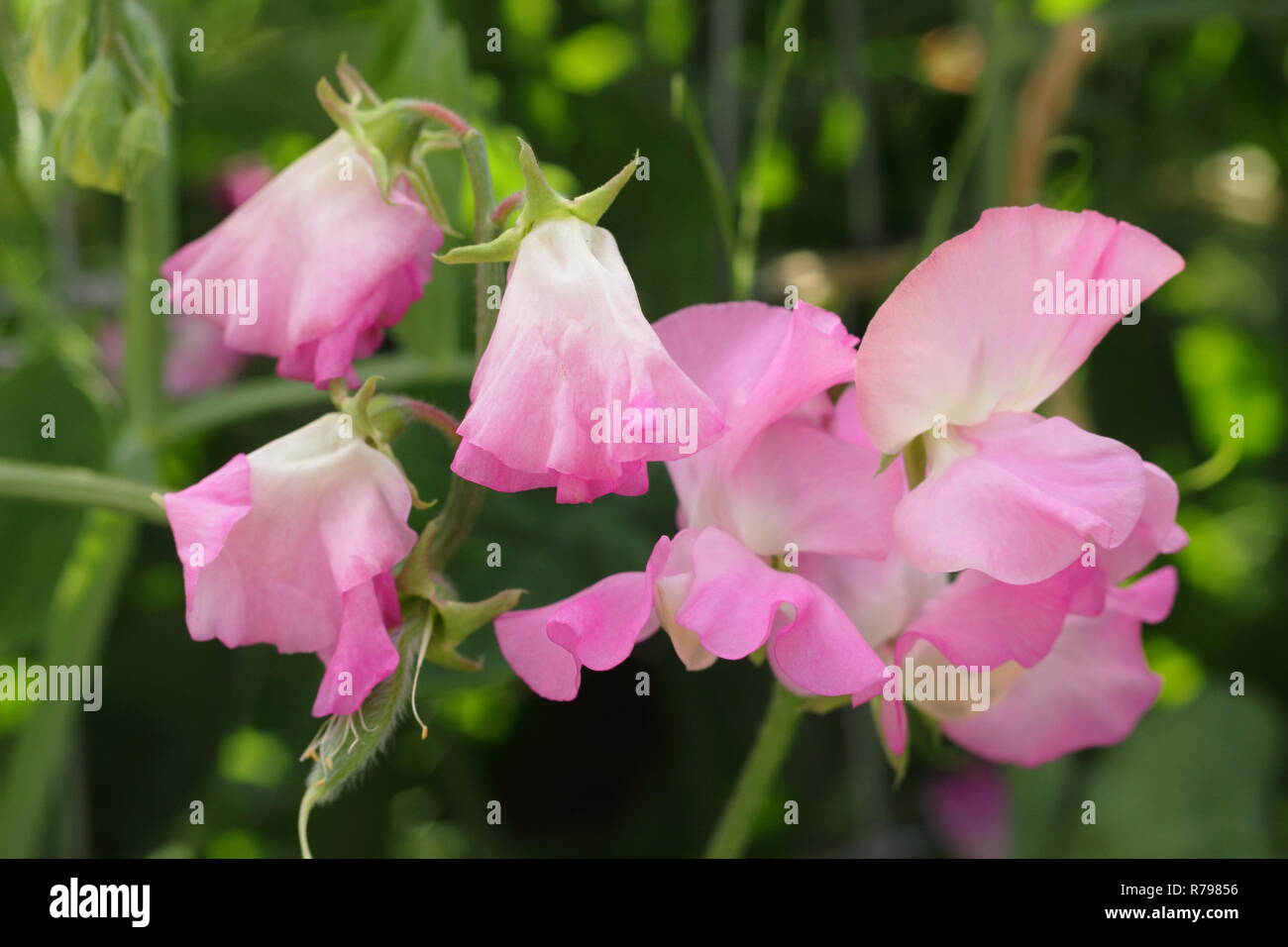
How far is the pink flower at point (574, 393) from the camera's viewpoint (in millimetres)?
339

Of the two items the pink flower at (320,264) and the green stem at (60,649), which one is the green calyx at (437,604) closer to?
the pink flower at (320,264)

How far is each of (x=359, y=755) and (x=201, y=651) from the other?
1.71ft

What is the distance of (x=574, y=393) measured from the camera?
344 millimetres

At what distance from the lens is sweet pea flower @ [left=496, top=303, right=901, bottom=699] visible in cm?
37

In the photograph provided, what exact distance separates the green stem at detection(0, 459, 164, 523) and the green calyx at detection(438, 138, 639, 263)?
7.0 inches

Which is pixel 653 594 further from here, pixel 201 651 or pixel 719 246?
pixel 201 651

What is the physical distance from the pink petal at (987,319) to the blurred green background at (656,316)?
0.63 feet

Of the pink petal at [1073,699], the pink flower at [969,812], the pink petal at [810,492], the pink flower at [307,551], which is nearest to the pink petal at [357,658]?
the pink flower at [307,551]

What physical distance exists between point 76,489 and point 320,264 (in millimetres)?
150

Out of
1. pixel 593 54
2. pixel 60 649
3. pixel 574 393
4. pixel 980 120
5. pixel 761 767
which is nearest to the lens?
pixel 574 393

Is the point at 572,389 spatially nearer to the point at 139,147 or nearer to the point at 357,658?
the point at 357,658

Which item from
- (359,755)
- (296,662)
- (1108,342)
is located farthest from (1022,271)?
(1108,342)

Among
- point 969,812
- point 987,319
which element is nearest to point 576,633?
point 987,319

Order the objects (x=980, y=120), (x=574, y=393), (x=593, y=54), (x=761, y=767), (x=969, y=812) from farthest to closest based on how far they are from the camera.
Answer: (x=969, y=812)
(x=593, y=54)
(x=980, y=120)
(x=761, y=767)
(x=574, y=393)
